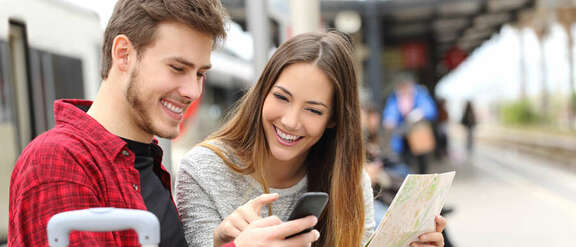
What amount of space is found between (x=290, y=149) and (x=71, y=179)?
828mm

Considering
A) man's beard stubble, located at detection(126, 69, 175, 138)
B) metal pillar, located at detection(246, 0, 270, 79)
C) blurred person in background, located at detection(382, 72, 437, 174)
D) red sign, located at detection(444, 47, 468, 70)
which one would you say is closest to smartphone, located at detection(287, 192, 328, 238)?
man's beard stubble, located at detection(126, 69, 175, 138)

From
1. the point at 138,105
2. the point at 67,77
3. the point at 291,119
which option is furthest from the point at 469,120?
the point at 138,105

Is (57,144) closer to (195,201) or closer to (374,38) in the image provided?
(195,201)

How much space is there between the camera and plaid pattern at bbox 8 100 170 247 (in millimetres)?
1040

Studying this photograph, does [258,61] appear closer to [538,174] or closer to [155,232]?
[155,232]

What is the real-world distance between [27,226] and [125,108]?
0.41 metres

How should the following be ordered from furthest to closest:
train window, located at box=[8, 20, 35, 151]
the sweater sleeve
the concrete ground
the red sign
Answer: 1. the red sign
2. the concrete ground
3. train window, located at box=[8, 20, 35, 151]
4. the sweater sleeve

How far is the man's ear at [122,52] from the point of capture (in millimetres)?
1323

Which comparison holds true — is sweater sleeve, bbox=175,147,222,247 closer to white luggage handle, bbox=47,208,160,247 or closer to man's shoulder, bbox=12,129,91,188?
man's shoulder, bbox=12,129,91,188

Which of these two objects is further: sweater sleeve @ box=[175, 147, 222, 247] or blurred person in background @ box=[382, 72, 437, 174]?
blurred person in background @ box=[382, 72, 437, 174]

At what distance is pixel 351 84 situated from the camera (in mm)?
1855

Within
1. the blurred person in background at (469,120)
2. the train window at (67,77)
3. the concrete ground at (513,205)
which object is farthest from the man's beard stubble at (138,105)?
the blurred person in background at (469,120)

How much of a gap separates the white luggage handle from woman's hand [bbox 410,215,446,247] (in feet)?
3.54

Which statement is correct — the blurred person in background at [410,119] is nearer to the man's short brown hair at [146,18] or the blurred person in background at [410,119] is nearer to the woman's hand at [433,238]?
the woman's hand at [433,238]
